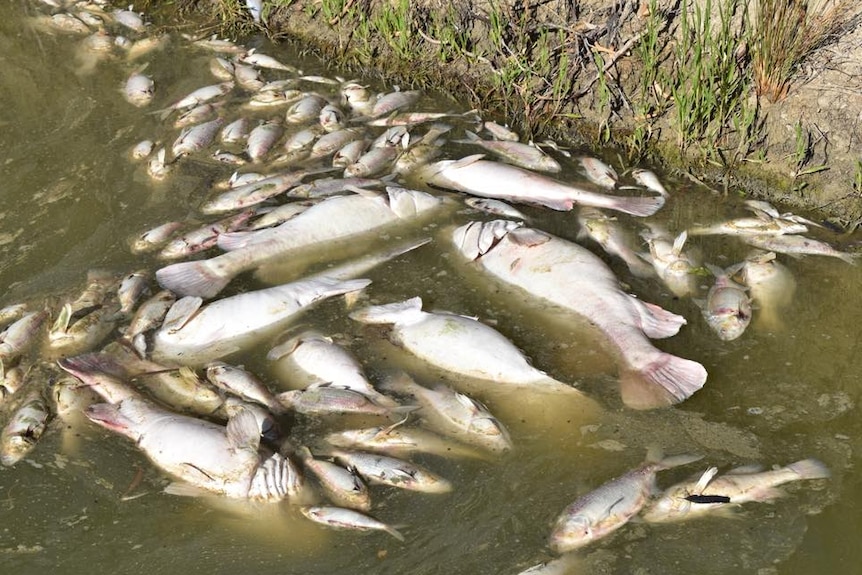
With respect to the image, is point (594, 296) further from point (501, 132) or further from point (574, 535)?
point (501, 132)

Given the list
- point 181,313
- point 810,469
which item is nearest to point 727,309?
point 810,469

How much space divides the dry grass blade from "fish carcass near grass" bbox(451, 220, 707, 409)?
1785 millimetres

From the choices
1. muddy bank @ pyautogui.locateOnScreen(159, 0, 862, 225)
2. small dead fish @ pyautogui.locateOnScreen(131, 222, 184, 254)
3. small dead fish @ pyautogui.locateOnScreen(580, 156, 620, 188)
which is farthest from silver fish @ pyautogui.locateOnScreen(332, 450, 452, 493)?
muddy bank @ pyautogui.locateOnScreen(159, 0, 862, 225)

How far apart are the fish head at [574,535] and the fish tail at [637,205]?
2380 mm

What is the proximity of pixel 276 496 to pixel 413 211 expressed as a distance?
2297 mm

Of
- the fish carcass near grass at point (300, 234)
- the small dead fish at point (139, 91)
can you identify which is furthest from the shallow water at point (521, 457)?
the small dead fish at point (139, 91)

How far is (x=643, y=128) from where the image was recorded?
249 inches

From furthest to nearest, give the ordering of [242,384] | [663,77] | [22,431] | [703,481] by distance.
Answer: [663,77]
[242,384]
[22,431]
[703,481]

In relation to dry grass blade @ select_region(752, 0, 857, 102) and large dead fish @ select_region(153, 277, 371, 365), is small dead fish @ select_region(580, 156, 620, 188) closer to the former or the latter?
dry grass blade @ select_region(752, 0, 857, 102)

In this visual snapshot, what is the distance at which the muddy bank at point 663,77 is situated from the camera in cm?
591

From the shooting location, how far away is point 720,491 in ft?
13.1

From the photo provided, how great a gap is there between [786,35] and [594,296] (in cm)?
219

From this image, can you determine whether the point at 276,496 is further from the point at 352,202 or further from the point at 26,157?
the point at 26,157

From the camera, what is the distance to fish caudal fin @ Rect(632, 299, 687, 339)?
4812 mm
